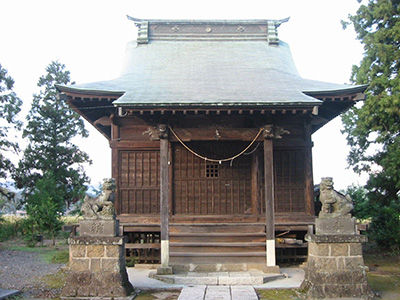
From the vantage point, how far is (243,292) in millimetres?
7812

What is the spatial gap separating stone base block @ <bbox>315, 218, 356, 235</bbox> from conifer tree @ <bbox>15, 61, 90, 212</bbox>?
53.5ft

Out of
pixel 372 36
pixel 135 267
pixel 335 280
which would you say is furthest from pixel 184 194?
pixel 372 36

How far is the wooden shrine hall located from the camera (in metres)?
9.68

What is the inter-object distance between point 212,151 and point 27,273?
19.8 ft

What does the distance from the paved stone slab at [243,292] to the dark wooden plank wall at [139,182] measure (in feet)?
13.6

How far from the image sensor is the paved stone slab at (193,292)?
7440 mm

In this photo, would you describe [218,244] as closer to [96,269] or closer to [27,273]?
[96,269]

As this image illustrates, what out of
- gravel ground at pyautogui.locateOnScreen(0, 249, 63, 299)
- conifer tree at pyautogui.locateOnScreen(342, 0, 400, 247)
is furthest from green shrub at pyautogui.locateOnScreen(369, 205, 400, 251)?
gravel ground at pyautogui.locateOnScreen(0, 249, 63, 299)

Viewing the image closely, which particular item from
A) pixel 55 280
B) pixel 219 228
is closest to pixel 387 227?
pixel 219 228

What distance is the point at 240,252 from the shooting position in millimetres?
10273

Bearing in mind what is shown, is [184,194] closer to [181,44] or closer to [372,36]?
[181,44]

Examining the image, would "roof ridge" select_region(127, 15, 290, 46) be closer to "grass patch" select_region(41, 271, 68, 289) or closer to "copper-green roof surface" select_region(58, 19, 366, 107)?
"copper-green roof surface" select_region(58, 19, 366, 107)

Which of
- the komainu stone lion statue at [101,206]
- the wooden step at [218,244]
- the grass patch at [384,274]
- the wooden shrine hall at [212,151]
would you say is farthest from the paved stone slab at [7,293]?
the grass patch at [384,274]

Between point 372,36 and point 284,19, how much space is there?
11.7 ft
